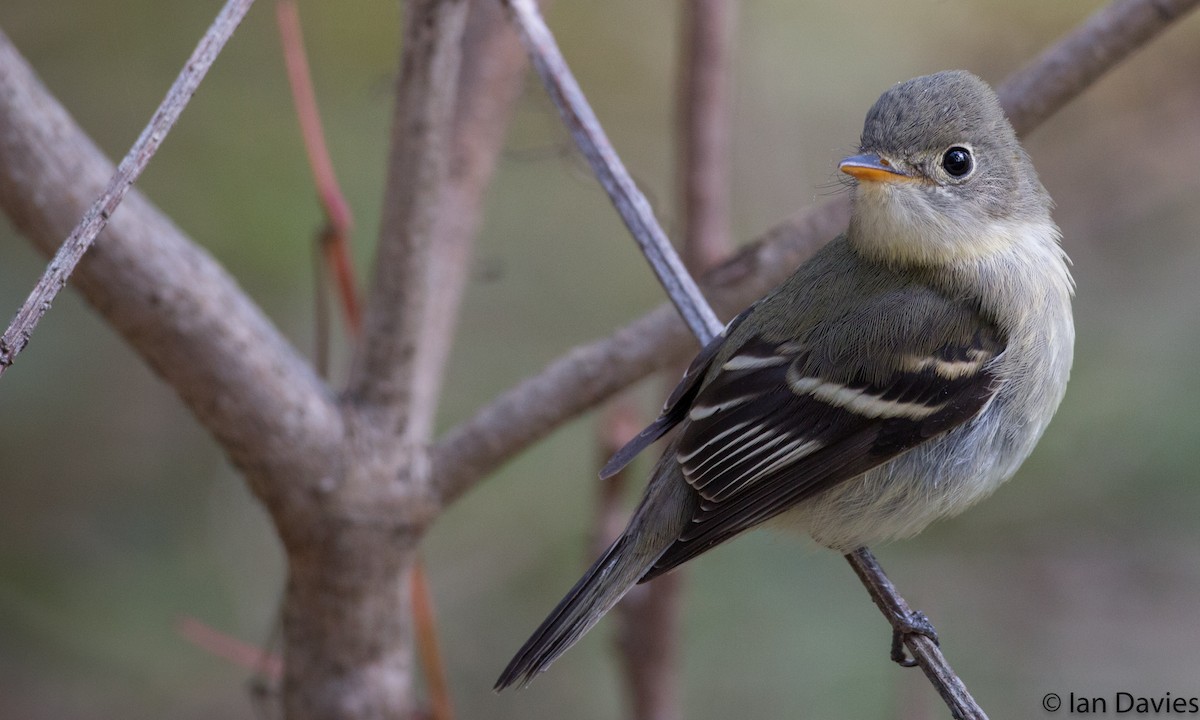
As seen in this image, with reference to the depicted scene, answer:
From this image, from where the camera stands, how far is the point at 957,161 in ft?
7.80

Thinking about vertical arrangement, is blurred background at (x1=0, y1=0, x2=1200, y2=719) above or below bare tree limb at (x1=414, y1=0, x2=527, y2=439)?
below

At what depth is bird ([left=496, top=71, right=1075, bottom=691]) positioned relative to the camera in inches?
89.6

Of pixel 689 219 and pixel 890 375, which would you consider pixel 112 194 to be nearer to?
pixel 890 375

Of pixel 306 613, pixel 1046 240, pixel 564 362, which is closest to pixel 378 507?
pixel 306 613

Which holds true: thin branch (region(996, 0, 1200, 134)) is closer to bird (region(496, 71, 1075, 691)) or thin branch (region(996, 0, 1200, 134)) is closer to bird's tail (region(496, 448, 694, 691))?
bird (region(496, 71, 1075, 691))

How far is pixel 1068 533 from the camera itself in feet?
12.3

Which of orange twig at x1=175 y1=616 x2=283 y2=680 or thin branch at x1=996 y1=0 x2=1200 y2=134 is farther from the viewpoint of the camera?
orange twig at x1=175 y1=616 x2=283 y2=680

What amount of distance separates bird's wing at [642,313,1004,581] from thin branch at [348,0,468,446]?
1.93ft

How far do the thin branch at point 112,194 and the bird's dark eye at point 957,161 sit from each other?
1.34 m

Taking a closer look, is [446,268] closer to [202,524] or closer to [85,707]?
[202,524]

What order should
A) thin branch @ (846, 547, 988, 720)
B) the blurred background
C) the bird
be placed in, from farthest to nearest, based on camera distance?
the blurred background → the bird → thin branch @ (846, 547, 988, 720)

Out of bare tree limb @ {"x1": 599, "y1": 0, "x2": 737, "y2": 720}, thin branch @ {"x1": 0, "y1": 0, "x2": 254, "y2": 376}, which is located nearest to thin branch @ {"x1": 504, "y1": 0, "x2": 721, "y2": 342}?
thin branch @ {"x1": 0, "y1": 0, "x2": 254, "y2": 376}

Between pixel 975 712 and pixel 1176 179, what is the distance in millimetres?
2674

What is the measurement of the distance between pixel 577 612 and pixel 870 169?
3.16ft
